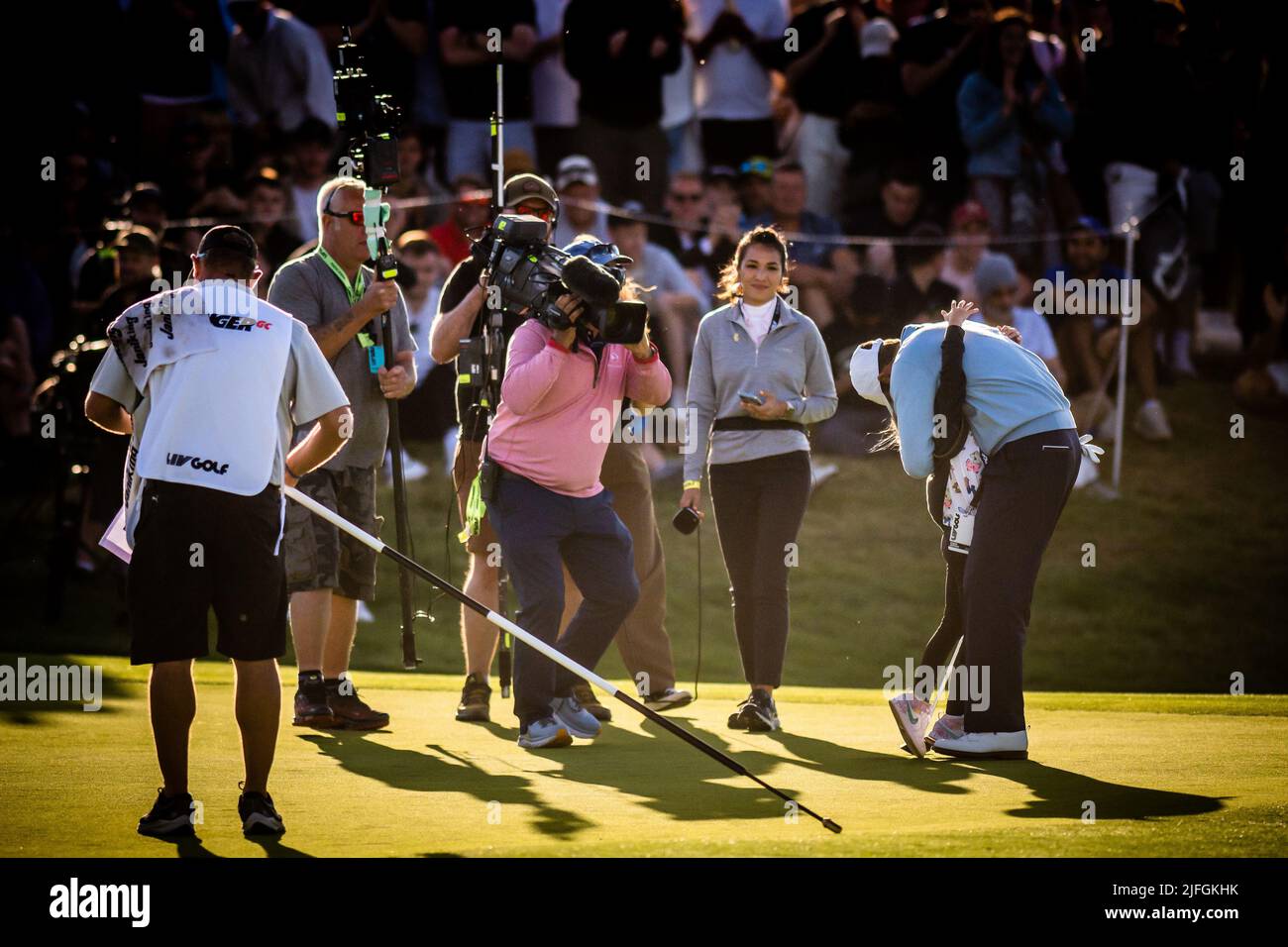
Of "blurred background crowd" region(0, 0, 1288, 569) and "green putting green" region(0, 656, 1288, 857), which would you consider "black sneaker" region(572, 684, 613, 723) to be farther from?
"blurred background crowd" region(0, 0, 1288, 569)

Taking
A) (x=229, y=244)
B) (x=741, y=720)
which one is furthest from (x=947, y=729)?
(x=229, y=244)

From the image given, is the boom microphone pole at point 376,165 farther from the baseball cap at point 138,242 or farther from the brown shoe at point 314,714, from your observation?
the baseball cap at point 138,242

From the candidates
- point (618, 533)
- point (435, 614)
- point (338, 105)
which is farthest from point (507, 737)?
point (435, 614)

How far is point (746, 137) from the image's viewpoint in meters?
15.7

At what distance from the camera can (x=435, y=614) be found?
14820 mm

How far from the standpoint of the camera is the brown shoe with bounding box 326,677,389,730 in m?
→ 8.17

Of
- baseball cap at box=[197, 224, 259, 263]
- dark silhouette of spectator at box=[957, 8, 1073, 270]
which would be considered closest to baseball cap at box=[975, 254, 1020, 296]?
dark silhouette of spectator at box=[957, 8, 1073, 270]

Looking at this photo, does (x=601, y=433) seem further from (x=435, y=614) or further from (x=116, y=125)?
(x=116, y=125)

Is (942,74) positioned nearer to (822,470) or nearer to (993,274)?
(993,274)

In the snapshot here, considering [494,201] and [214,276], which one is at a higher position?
[494,201]

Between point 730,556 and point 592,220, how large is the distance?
6.12m

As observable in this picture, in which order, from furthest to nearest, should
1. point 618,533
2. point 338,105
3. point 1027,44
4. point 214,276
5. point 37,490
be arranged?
point 1027,44
point 37,490
point 338,105
point 618,533
point 214,276

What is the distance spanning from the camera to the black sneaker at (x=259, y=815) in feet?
18.5

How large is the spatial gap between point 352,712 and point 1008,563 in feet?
9.59
